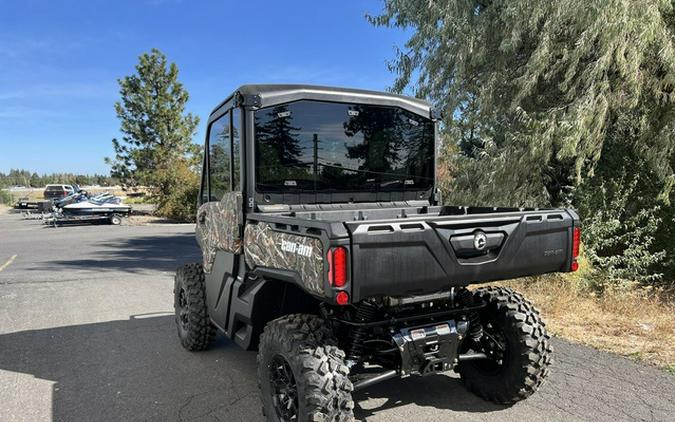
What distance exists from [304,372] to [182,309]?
2.69 meters

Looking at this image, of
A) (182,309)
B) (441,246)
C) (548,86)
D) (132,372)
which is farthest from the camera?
(548,86)

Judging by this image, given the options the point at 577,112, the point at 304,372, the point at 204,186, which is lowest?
the point at 304,372

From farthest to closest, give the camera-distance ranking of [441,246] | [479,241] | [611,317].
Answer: [611,317]
[479,241]
[441,246]

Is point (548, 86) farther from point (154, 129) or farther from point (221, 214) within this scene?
point (154, 129)

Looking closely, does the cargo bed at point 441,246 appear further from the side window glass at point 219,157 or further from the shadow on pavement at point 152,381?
the shadow on pavement at point 152,381

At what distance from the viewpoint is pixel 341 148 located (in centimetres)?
409

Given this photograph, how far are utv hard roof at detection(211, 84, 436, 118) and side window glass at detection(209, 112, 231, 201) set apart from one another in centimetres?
15

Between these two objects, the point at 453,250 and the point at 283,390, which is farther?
the point at 283,390

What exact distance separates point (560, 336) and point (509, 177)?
3.60 meters

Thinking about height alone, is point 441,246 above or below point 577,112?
below

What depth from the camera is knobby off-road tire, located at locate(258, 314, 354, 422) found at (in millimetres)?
A: 2801

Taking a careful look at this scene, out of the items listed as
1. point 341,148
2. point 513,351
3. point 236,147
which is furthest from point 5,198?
point 513,351

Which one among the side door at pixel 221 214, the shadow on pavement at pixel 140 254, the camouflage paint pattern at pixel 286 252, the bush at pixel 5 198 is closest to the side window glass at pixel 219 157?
the side door at pixel 221 214

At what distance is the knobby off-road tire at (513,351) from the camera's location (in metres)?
3.53
